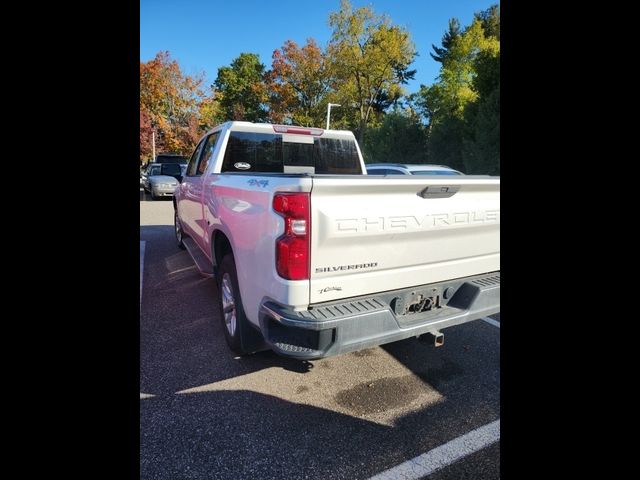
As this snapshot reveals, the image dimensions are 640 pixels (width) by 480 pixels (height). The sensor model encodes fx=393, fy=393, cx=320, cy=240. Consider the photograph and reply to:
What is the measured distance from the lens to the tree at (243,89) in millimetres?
43431

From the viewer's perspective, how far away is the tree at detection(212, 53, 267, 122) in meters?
43.4

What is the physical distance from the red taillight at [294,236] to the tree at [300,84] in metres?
36.4

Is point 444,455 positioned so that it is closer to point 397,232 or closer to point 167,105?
point 397,232

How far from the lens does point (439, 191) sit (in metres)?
2.88

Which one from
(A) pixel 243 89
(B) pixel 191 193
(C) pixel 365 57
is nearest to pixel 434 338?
(B) pixel 191 193

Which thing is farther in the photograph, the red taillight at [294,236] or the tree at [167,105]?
the tree at [167,105]

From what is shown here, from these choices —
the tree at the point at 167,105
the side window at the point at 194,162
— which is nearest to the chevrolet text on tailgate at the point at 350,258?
the side window at the point at 194,162

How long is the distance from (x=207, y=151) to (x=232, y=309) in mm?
2549

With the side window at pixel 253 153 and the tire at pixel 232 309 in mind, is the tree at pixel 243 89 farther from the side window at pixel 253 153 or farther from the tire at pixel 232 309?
the tire at pixel 232 309

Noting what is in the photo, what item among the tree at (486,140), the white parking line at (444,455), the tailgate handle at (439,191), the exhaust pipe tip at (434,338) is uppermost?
the tree at (486,140)

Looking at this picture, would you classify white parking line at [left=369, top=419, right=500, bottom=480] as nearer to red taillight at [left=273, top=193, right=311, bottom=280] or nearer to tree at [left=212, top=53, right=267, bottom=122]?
red taillight at [left=273, top=193, right=311, bottom=280]
